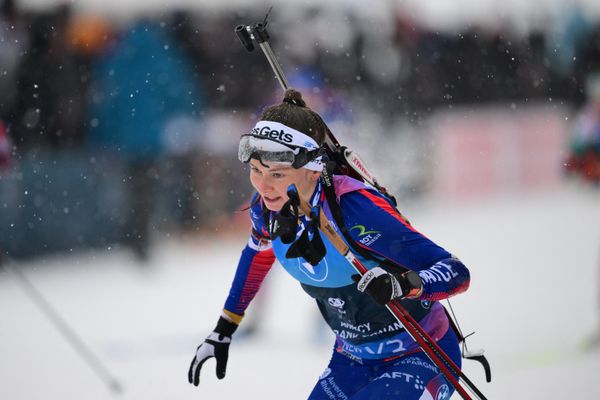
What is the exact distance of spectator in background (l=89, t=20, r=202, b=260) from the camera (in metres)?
8.46

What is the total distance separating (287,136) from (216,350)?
98cm

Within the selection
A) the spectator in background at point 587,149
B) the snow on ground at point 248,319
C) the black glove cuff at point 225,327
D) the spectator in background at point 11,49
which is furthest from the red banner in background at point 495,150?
the black glove cuff at point 225,327

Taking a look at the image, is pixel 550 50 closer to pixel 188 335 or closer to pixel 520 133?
pixel 520 133

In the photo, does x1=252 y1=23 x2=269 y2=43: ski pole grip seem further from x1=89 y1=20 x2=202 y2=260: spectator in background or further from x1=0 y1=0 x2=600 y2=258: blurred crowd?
x1=89 y1=20 x2=202 y2=260: spectator in background

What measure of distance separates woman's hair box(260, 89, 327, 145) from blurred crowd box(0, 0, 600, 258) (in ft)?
12.0

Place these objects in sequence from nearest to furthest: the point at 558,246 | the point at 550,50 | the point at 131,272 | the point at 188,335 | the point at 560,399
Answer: the point at 560,399
the point at 188,335
the point at 131,272
the point at 558,246
the point at 550,50

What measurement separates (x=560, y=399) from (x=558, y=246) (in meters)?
5.61

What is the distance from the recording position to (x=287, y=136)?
3.09 m

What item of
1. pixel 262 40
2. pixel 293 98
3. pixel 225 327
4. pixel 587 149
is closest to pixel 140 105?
pixel 587 149

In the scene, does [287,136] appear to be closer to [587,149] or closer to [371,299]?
[371,299]

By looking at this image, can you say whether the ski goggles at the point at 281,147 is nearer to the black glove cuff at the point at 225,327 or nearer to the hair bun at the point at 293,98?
the hair bun at the point at 293,98

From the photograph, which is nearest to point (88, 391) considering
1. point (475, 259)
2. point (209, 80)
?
point (209, 80)

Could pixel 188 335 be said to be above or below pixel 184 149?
below

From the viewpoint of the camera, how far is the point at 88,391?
5.64 metres
